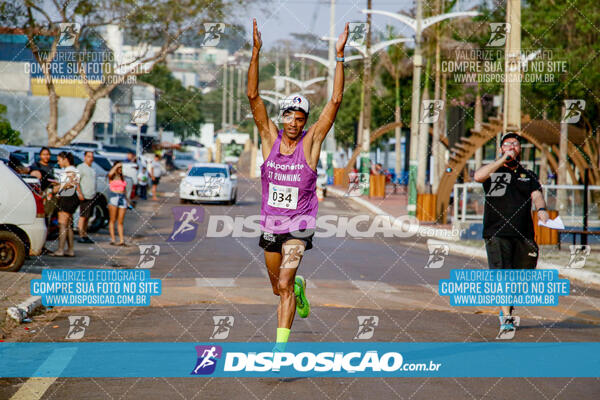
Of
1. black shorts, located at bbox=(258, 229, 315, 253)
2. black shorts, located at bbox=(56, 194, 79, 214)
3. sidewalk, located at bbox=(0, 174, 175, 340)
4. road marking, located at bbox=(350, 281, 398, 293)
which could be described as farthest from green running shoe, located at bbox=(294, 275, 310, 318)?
black shorts, located at bbox=(56, 194, 79, 214)

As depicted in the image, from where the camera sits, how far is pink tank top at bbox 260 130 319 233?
765 cm

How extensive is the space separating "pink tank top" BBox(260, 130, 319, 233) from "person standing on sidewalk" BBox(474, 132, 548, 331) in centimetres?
256

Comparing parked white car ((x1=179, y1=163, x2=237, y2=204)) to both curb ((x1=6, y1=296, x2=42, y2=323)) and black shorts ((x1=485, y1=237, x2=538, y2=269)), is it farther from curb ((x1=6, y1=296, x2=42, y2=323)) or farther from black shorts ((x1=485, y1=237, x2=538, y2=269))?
black shorts ((x1=485, y1=237, x2=538, y2=269))

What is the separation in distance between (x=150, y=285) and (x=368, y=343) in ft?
15.7

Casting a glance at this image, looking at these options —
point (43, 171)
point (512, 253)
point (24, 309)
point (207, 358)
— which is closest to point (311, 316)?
point (512, 253)

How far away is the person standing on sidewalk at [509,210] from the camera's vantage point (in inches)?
381

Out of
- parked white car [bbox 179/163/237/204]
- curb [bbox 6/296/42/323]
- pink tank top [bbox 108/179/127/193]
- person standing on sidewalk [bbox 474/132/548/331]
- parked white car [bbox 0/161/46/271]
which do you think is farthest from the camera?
parked white car [bbox 179/163/237/204]

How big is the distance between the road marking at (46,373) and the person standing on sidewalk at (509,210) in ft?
14.2

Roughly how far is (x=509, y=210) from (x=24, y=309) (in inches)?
204

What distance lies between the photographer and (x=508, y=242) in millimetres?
9969

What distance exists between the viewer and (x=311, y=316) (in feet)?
33.7

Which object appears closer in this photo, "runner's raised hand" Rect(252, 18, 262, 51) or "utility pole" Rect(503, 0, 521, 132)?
"runner's raised hand" Rect(252, 18, 262, 51)

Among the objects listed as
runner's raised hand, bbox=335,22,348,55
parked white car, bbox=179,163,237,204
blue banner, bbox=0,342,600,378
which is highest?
runner's raised hand, bbox=335,22,348,55

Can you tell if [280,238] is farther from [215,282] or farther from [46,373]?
[215,282]
